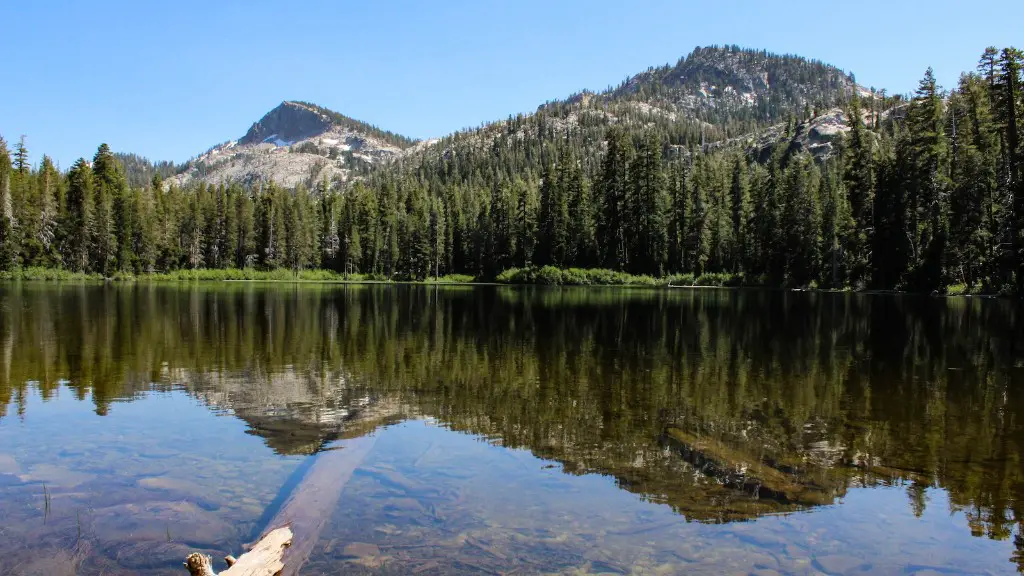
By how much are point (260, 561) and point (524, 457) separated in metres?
4.76

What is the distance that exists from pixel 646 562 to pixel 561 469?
2.91 m

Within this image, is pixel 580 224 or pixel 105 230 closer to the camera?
pixel 105 230

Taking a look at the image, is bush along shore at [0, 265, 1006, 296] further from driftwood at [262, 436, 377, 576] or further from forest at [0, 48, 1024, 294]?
driftwood at [262, 436, 377, 576]

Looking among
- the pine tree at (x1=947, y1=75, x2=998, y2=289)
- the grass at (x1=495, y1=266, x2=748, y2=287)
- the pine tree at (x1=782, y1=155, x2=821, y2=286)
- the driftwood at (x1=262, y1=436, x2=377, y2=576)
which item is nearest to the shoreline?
the grass at (x1=495, y1=266, x2=748, y2=287)

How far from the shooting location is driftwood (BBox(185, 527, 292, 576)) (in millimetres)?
4922

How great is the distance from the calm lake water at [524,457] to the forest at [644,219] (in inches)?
1644

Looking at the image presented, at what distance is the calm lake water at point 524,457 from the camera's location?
262 inches

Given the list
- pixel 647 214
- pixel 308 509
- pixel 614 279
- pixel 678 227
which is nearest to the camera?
pixel 308 509

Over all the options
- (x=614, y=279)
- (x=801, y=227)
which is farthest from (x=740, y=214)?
(x=614, y=279)

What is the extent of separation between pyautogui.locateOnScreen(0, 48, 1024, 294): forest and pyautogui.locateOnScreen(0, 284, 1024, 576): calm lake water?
4175cm

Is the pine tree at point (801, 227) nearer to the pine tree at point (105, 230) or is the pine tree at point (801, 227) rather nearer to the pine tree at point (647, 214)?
the pine tree at point (647, 214)

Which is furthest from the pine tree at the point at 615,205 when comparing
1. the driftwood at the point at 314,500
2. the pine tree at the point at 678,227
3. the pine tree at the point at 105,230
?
the driftwood at the point at 314,500

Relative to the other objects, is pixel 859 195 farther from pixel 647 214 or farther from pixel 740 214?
pixel 647 214

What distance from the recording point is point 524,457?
9.81 meters
